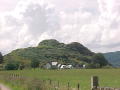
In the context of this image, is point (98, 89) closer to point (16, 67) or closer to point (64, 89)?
point (64, 89)

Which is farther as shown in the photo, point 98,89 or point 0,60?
point 0,60

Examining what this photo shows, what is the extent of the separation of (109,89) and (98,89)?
3.72ft

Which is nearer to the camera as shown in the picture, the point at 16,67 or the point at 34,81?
the point at 34,81

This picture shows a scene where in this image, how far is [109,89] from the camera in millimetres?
13266

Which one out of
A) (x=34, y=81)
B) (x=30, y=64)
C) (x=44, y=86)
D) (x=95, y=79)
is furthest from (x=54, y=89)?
(x=30, y=64)

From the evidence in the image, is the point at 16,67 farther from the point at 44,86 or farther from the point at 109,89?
the point at 109,89

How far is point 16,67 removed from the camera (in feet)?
549

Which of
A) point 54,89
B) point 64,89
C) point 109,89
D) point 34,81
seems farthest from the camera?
point 34,81

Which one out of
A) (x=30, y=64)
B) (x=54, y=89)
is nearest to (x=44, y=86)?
(x=54, y=89)

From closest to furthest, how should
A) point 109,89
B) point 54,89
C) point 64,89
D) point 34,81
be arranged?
point 109,89 → point 64,89 → point 54,89 → point 34,81

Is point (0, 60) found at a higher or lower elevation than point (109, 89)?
higher

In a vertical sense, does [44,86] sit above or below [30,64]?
below

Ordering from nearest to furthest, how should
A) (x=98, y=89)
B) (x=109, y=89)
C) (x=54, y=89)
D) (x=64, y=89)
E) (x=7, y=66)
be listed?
(x=109, y=89), (x=98, y=89), (x=64, y=89), (x=54, y=89), (x=7, y=66)

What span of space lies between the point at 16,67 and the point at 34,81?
459ft
